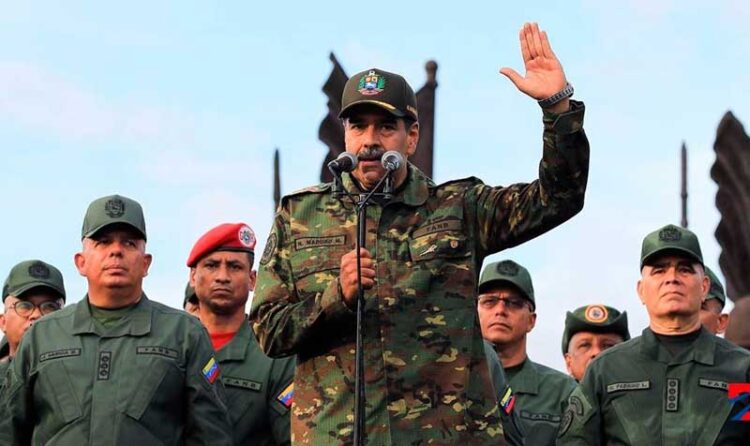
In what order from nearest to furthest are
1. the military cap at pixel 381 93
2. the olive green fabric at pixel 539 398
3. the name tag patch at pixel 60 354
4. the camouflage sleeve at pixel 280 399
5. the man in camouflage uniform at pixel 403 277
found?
the man in camouflage uniform at pixel 403 277
the military cap at pixel 381 93
the name tag patch at pixel 60 354
the camouflage sleeve at pixel 280 399
the olive green fabric at pixel 539 398

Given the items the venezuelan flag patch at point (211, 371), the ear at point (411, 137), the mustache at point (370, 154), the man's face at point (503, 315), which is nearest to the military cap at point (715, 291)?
the man's face at point (503, 315)

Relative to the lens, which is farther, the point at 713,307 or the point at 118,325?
the point at 713,307

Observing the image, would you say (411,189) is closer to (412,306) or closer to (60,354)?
(412,306)

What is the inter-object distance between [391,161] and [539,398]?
5407 mm

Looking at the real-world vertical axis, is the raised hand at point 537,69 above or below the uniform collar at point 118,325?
above

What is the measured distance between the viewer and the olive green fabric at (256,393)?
10.4m

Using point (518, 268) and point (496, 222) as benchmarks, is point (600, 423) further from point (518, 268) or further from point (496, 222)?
point (518, 268)

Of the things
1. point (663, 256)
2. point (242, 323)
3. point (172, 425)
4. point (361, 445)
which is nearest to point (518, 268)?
point (242, 323)

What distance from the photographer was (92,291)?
30.5ft

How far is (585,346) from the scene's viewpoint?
1258 cm

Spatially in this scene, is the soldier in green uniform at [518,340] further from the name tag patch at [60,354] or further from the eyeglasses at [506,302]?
the name tag patch at [60,354]

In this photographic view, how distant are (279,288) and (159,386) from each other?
2.03 metres

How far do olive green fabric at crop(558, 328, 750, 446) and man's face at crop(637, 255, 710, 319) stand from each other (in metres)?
0.16

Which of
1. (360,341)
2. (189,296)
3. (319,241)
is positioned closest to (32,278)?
(189,296)
